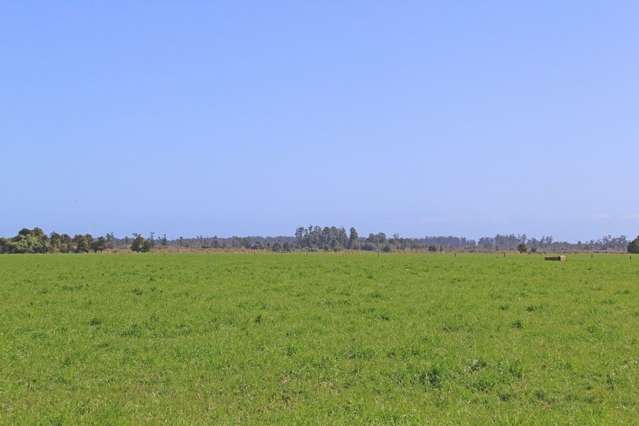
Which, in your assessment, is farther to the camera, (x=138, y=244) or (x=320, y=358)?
(x=138, y=244)

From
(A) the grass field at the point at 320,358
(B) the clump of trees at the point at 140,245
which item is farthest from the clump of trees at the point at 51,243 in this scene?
(A) the grass field at the point at 320,358

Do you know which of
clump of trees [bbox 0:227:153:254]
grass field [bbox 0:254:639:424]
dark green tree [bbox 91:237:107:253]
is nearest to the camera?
grass field [bbox 0:254:639:424]

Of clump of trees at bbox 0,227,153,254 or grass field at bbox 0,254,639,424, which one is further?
clump of trees at bbox 0,227,153,254

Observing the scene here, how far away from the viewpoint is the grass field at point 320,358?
11.7 meters

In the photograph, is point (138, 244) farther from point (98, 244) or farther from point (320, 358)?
point (320, 358)

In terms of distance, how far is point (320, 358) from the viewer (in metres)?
15.6

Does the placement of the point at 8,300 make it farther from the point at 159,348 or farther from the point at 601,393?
the point at 601,393

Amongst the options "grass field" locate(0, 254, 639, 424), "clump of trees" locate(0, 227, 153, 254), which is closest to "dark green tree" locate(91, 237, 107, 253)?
"clump of trees" locate(0, 227, 153, 254)

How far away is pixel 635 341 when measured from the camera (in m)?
18.0

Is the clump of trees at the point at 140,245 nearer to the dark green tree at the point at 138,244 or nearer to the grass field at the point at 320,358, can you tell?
the dark green tree at the point at 138,244

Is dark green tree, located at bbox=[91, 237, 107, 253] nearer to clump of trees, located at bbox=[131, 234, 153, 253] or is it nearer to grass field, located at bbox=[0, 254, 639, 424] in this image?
clump of trees, located at bbox=[131, 234, 153, 253]

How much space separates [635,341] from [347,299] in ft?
37.8

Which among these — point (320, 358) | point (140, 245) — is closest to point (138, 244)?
point (140, 245)

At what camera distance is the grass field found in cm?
1173
